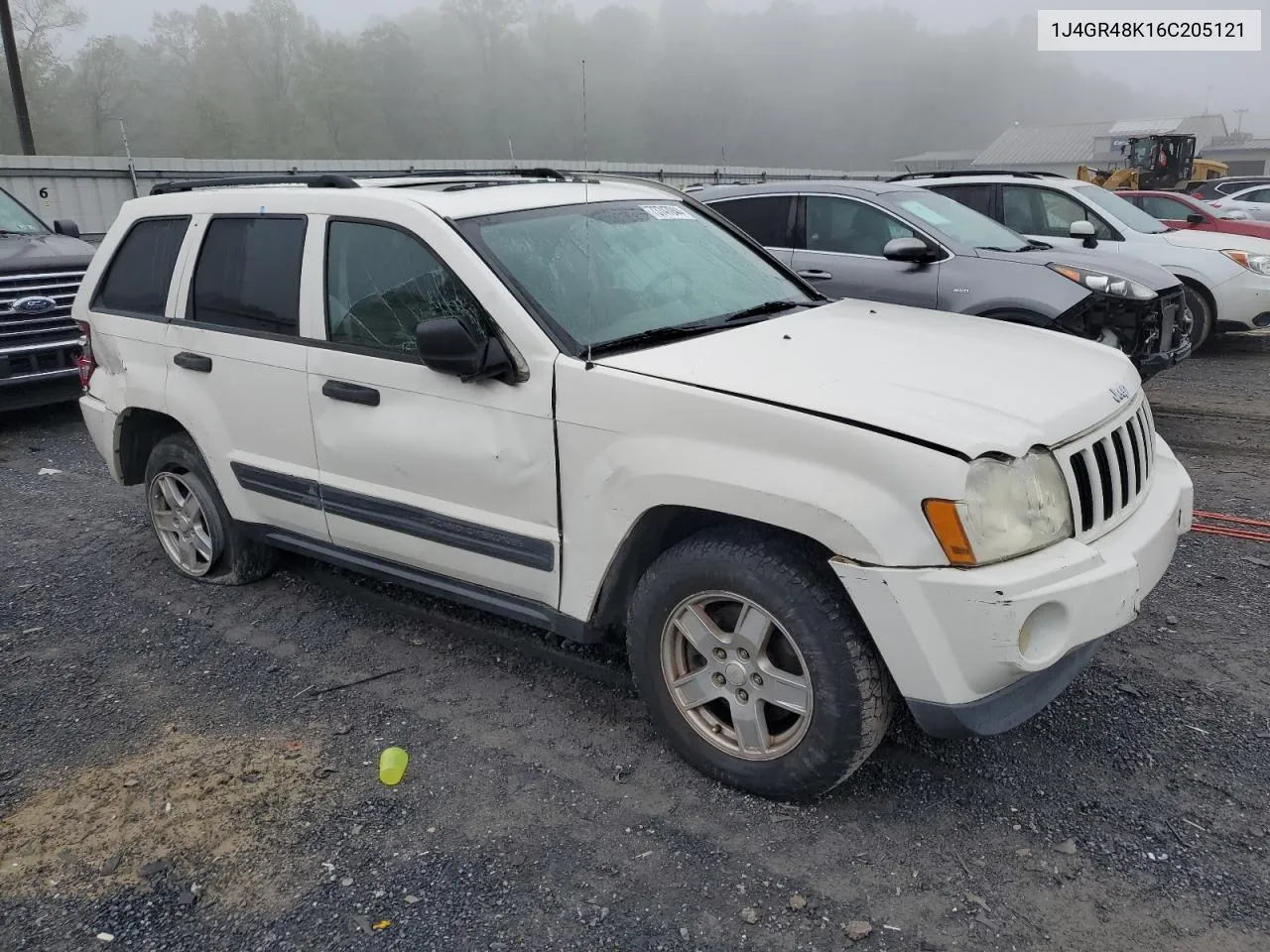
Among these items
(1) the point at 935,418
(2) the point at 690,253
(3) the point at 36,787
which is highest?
(2) the point at 690,253

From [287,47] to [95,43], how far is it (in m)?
22.1

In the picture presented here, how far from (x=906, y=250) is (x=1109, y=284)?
141 centimetres

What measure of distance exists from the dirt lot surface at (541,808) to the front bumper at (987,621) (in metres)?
0.45

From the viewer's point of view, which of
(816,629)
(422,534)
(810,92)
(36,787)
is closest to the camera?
(816,629)

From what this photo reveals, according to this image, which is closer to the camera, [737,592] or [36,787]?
[737,592]

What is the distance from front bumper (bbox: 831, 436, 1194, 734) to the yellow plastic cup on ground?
5.09 feet

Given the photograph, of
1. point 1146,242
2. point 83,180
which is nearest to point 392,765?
point 1146,242

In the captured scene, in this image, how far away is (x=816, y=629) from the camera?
2.57 meters

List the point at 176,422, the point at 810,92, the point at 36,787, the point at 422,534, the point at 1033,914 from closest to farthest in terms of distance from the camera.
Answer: the point at 1033,914
the point at 36,787
the point at 422,534
the point at 176,422
the point at 810,92

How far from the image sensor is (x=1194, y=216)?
12305 mm

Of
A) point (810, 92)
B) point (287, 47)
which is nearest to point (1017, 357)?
point (287, 47)

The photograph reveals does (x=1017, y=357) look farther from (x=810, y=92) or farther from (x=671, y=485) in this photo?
(x=810, y=92)

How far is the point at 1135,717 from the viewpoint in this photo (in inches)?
127

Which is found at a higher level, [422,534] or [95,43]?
[95,43]
